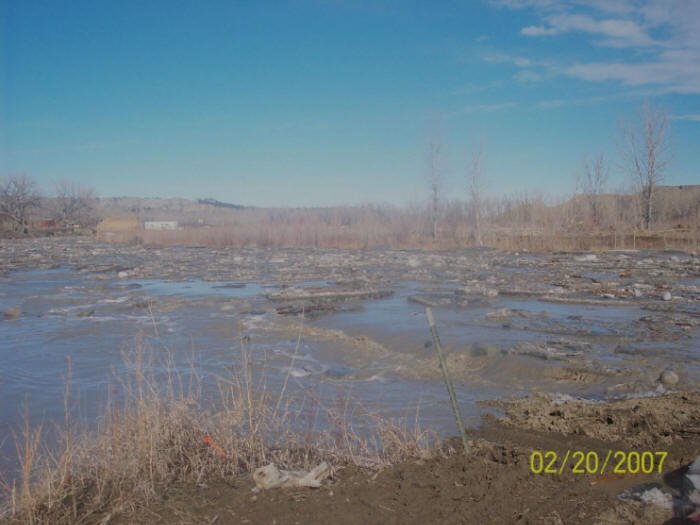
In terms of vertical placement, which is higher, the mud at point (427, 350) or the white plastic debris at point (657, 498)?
the white plastic debris at point (657, 498)

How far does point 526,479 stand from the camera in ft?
13.6

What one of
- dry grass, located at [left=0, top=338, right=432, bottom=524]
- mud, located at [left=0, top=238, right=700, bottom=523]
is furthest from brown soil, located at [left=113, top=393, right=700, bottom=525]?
dry grass, located at [left=0, top=338, right=432, bottom=524]

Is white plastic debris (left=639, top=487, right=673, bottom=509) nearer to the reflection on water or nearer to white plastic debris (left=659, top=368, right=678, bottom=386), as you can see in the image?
the reflection on water

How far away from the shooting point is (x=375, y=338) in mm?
10773

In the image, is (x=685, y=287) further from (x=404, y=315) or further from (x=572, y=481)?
(x=572, y=481)

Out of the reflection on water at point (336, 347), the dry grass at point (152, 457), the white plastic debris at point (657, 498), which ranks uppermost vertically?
the white plastic debris at point (657, 498)

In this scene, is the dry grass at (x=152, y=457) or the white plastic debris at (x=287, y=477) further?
the white plastic debris at (x=287, y=477)

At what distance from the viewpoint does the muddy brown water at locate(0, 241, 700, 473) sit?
7.59m

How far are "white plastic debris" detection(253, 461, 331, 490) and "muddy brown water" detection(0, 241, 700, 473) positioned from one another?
7.05 ft
